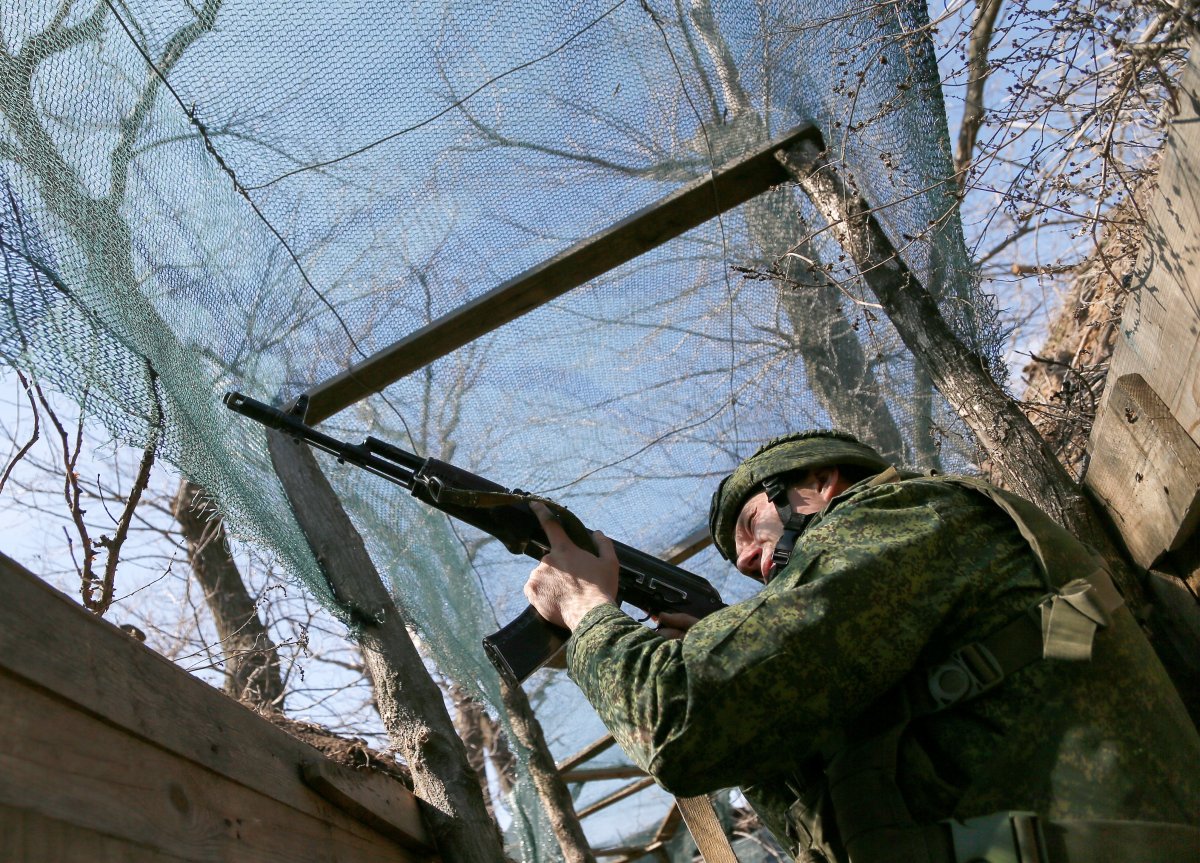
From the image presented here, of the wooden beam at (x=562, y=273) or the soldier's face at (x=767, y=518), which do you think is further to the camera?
the wooden beam at (x=562, y=273)

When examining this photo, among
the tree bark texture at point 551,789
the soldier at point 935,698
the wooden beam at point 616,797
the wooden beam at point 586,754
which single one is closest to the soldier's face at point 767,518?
the soldier at point 935,698

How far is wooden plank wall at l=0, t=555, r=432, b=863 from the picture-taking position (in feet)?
5.39

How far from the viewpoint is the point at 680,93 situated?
142 inches

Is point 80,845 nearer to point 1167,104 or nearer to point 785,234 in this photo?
point 1167,104

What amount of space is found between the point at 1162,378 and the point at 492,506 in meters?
1.89

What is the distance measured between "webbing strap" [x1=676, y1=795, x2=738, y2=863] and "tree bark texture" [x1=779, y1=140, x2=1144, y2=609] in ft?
5.65

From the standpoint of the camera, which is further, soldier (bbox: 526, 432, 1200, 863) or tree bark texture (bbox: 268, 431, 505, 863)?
tree bark texture (bbox: 268, 431, 505, 863)

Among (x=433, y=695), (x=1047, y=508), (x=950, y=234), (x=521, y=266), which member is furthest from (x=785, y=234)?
(x=433, y=695)

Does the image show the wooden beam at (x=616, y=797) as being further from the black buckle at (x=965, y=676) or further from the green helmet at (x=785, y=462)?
the black buckle at (x=965, y=676)

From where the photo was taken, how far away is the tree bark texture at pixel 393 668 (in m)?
3.50

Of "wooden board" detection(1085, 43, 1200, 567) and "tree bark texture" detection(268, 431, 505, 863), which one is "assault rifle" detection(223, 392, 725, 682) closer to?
"tree bark texture" detection(268, 431, 505, 863)

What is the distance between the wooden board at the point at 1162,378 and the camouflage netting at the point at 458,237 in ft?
2.57

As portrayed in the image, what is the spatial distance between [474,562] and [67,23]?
2491 millimetres

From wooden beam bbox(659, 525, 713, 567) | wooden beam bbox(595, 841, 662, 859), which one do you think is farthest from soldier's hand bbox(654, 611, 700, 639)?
wooden beam bbox(595, 841, 662, 859)
